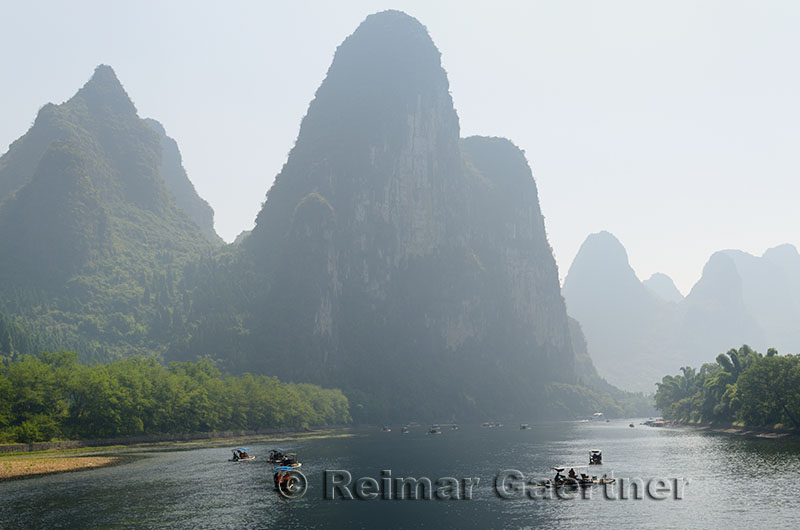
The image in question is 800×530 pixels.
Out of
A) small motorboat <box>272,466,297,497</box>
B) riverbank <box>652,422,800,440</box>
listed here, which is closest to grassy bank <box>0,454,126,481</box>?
small motorboat <box>272,466,297,497</box>

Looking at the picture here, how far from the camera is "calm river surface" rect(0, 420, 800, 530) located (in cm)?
6056

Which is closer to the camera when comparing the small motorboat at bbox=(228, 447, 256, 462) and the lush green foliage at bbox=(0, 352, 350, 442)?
the small motorboat at bbox=(228, 447, 256, 462)

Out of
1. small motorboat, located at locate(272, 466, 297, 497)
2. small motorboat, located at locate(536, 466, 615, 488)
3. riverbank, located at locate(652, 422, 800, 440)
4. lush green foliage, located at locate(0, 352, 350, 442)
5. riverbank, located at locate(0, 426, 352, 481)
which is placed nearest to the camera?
small motorboat, located at locate(272, 466, 297, 497)

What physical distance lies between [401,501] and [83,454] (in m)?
72.5

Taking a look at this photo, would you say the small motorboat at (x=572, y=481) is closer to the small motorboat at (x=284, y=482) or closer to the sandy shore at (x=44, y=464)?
the small motorboat at (x=284, y=482)

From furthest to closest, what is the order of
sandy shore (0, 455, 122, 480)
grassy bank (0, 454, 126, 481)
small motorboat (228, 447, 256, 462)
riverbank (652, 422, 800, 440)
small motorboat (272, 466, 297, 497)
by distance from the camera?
riverbank (652, 422, 800, 440) < small motorboat (228, 447, 256, 462) < sandy shore (0, 455, 122, 480) < grassy bank (0, 454, 126, 481) < small motorboat (272, 466, 297, 497)

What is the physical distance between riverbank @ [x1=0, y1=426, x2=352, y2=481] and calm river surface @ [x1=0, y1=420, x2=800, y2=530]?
19.2 feet

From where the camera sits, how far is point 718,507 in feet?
216

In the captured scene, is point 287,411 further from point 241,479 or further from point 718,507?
point 718,507

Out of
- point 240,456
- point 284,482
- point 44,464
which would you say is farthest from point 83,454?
point 284,482

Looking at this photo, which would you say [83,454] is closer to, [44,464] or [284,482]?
[44,464]

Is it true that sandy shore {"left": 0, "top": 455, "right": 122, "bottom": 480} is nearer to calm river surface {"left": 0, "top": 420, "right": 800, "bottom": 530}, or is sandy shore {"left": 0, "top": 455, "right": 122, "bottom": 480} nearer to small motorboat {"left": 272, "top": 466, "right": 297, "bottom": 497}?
calm river surface {"left": 0, "top": 420, "right": 800, "bottom": 530}

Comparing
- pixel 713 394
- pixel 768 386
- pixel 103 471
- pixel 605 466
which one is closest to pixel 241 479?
pixel 103 471

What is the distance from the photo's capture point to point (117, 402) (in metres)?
135
